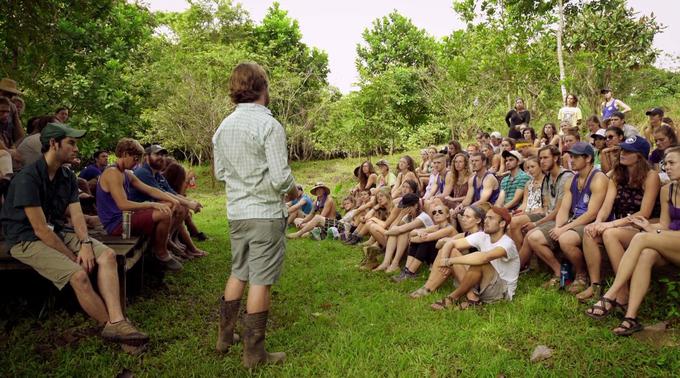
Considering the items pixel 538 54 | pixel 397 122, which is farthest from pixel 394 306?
pixel 397 122

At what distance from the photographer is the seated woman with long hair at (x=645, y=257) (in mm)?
3660

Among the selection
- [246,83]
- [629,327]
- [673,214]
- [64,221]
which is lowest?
[629,327]

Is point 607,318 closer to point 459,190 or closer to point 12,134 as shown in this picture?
point 459,190

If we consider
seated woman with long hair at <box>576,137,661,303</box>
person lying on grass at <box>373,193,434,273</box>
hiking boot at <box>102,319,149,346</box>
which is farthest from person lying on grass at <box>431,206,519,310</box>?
hiking boot at <box>102,319,149,346</box>

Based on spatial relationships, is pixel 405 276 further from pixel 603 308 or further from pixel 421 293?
pixel 603 308

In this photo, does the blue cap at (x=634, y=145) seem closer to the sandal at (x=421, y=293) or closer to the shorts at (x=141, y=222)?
the sandal at (x=421, y=293)

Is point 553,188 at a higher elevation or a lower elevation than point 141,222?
higher

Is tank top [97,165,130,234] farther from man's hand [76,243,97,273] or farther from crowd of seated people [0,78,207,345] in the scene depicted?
man's hand [76,243,97,273]

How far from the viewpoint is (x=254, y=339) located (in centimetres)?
338

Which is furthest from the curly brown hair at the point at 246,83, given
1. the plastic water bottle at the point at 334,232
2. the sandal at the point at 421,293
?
the plastic water bottle at the point at 334,232

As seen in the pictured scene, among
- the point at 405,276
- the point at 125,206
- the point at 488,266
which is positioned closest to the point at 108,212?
the point at 125,206

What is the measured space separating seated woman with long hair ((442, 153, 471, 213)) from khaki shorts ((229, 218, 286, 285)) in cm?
473

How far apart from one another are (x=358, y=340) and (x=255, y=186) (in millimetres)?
1660

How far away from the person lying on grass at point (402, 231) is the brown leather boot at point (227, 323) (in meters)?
3.07
